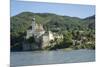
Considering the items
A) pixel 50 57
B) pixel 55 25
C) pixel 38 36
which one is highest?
pixel 55 25

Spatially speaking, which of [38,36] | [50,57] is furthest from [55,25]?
[50,57]

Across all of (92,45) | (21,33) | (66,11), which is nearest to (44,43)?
(21,33)

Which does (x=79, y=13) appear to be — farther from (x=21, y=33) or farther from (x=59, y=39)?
(x=21, y=33)

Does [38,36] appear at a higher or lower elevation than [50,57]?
higher

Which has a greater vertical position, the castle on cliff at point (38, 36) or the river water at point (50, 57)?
the castle on cliff at point (38, 36)

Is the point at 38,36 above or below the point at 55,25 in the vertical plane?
below

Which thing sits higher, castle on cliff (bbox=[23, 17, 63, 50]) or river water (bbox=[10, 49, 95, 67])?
castle on cliff (bbox=[23, 17, 63, 50])

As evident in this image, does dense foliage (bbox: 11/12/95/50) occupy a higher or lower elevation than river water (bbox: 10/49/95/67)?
higher

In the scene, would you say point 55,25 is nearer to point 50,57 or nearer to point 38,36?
point 38,36

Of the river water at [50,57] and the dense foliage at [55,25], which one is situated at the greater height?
the dense foliage at [55,25]
